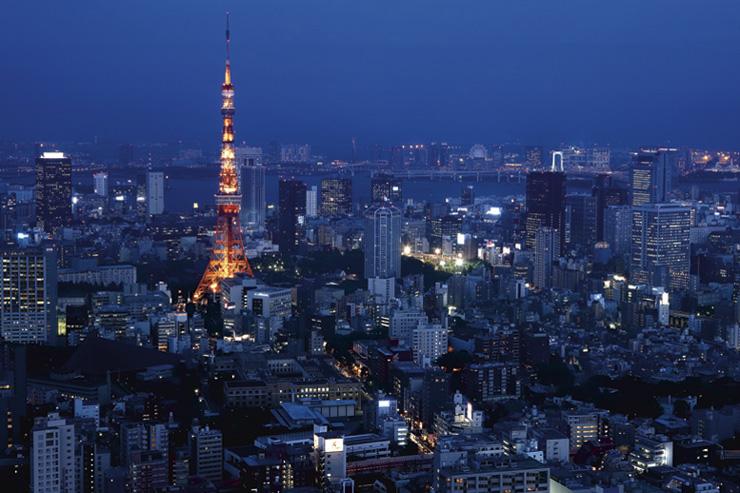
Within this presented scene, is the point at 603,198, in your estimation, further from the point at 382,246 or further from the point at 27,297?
the point at 27,297

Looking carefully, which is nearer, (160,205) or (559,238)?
(559,238)

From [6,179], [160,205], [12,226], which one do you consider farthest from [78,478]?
[160,205]

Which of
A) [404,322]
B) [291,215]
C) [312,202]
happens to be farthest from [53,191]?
[404,322]

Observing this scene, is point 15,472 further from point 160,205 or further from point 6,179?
point 160,205

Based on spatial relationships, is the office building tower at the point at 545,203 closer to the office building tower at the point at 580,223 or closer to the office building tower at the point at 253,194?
the office building tower at the point at 580,223

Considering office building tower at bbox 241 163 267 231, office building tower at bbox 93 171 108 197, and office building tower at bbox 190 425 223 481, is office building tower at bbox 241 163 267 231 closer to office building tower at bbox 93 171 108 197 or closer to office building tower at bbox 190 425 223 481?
office building tower at bbox 93 171 108 197

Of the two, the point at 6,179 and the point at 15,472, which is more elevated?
the point at 6,179

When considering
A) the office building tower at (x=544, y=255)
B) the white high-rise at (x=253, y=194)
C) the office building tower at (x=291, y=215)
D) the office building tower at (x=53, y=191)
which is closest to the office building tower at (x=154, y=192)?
the white high-rise at (x=253, y=194)
